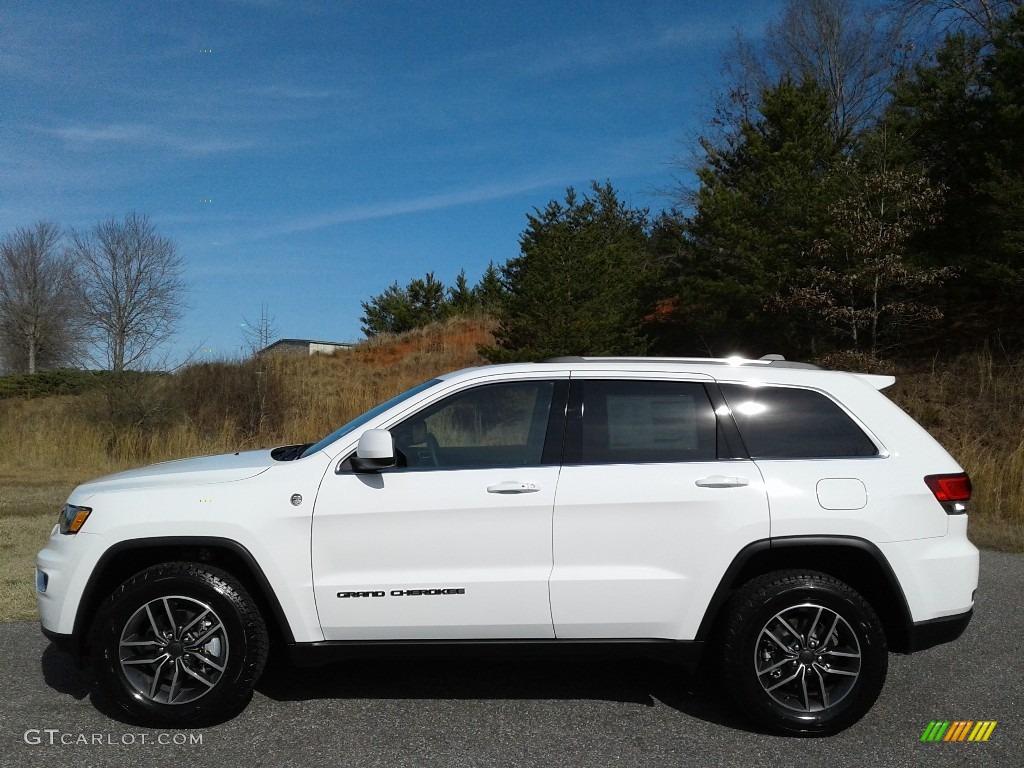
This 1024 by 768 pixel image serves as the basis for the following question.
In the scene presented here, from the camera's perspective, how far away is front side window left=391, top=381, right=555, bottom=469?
4.38 metres

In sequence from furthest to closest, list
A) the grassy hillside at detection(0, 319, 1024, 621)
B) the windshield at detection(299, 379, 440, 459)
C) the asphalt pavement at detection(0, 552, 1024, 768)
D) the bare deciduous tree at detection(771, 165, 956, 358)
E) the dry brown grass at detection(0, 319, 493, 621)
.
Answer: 1. the bare deciduous tree at detection(771, 165, 956, 358)
2. the grassy hillside at detection(0, 319, 1024, 621)
3. the dry brown grass at detection(0, 319, 493, 621)
4. the windshield at detection(299, 379, 440, 459)
5. the asphalt pavement at detection(0, 552, 1024, 768)

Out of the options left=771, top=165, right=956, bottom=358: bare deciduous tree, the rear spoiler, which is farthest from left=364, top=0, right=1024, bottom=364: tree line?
the rear spoiler

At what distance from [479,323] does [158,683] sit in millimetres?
38348

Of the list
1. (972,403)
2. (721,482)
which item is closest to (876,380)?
(721,482)

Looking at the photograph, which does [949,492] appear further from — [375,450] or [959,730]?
[375,450]

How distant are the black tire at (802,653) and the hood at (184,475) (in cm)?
242

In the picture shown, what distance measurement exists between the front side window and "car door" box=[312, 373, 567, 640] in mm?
197

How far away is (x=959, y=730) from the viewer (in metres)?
4.10

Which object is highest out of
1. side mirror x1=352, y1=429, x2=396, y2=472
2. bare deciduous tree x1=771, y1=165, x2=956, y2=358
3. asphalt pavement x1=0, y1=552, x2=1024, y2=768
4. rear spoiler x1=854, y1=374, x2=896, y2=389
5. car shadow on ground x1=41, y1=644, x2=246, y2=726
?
bare deciduous tree x1=771, y1=165, x2=956, y2=358

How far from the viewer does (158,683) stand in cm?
A: 412

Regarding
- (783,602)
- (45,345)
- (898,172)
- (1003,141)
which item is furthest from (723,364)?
(45,345)

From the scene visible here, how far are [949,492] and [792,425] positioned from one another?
79 cm

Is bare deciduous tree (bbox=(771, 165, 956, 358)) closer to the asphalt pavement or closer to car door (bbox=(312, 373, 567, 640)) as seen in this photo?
the asphalt pavement

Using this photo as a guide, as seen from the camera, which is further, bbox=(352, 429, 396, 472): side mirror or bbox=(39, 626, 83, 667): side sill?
bbox=(39, 626, 83, 667): side sill
